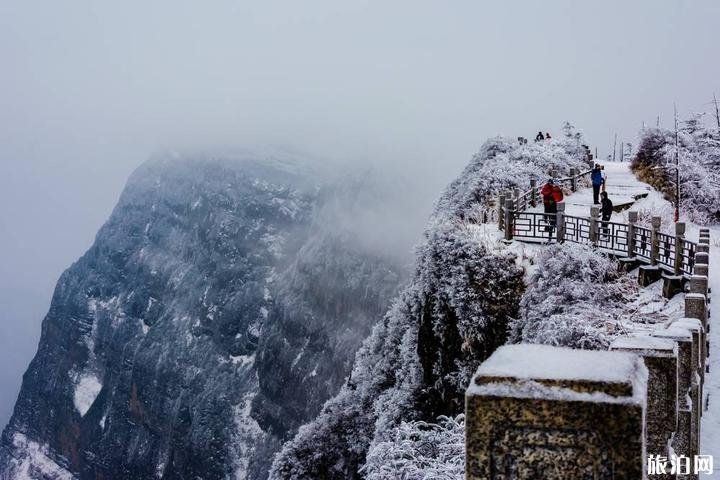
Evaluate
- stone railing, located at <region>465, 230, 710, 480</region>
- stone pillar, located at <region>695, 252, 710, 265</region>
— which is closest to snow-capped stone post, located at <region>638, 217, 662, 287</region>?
stone pillar, located at <region>695, 252, 710, 265</region>

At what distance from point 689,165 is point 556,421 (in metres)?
30.6

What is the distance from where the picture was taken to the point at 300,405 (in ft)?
283

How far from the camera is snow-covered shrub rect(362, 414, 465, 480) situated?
36.6ft

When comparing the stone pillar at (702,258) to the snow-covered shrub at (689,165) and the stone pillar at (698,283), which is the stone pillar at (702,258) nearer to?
the stone pillar at (698,283)

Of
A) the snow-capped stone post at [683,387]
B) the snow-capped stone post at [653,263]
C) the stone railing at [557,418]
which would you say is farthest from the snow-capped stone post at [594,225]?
the stone railing at [557,418]

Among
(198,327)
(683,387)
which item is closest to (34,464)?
(198,327)

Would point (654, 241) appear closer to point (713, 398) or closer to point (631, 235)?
point (631, 235)

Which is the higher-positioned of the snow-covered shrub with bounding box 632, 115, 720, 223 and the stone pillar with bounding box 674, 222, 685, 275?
the snow-covered shrub with bounding box 632, 115, 720, 223

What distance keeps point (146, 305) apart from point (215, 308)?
20863mm

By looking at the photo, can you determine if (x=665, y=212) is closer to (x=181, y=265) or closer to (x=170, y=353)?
(x=170, y=353)

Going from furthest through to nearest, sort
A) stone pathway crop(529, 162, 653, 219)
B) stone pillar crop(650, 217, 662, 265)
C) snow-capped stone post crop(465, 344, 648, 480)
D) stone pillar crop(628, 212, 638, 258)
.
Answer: stone pathway crop(529, 162, 653, 219)
stone pillar crop(628, 212, 638, 258)
stone pillar crop(650, 217, 662, 265)
snow-capped stone post crop(465, 344, 648, 480)

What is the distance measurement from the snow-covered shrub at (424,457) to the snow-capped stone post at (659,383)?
6943 millimetres

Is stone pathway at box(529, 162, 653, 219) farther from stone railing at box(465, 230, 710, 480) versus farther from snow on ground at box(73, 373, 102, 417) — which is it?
snow on ground at box(73, 373, 102, 417)

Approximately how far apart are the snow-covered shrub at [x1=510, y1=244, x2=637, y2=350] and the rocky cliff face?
70305mm
